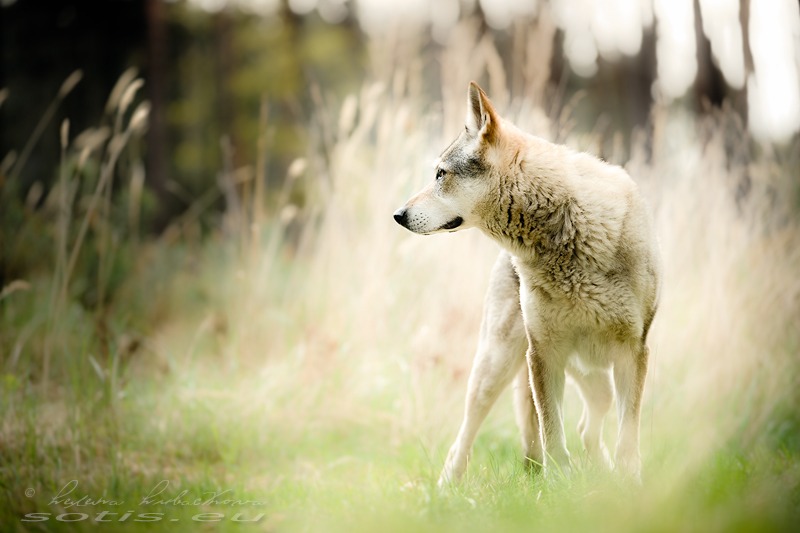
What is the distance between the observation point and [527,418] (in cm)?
336

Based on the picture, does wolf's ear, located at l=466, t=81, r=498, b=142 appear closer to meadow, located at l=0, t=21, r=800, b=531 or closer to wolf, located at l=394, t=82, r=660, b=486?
wolf, located at l=394, t=82, r=660, b=486

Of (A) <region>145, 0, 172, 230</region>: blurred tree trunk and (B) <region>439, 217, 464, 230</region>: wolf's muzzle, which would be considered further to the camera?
(A) <region>145, 0, 172, 230</region>: blurred tree trunk

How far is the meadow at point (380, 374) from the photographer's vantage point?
2.74m

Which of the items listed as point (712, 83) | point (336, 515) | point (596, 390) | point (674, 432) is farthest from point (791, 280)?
point (712, 83)

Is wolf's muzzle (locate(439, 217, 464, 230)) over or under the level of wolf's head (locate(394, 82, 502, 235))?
under

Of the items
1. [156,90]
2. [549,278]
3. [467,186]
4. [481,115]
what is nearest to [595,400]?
[549,278]

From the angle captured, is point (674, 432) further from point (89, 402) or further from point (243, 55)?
point (243, 55)

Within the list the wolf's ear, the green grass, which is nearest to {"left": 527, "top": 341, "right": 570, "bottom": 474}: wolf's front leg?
the green grass

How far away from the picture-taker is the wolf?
2939 mm

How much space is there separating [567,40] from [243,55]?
13323 millimetres

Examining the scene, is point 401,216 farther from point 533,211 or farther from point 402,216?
point 533,211

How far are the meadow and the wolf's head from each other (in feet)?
3.66

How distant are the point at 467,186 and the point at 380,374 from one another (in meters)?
2.02

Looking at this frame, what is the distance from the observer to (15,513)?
110 inches
